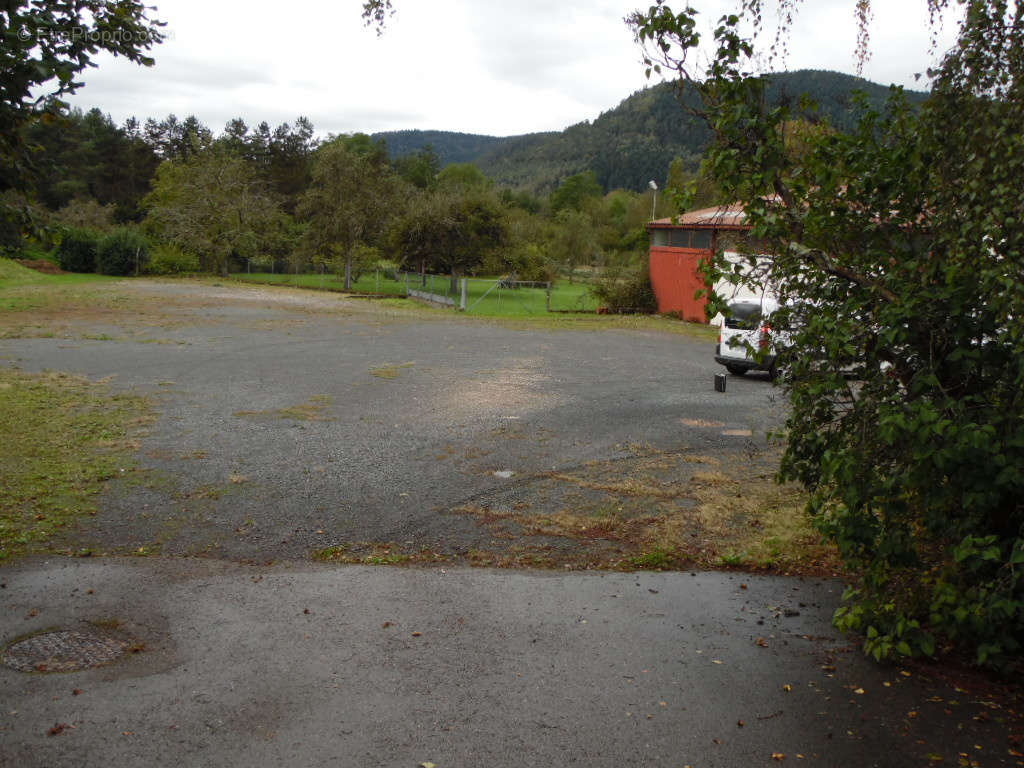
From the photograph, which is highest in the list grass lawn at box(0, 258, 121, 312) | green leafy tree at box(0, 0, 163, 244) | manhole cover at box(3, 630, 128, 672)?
green leafy tree at box(0, 0, 163, 244)

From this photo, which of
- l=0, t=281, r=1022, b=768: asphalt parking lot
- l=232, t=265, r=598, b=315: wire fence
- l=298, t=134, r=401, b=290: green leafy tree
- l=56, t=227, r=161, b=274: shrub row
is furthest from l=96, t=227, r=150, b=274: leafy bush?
l=0, t=281, r=1022, b=768: asphalt parking lot

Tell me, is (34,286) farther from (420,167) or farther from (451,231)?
(420,167)

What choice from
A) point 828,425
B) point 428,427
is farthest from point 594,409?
point 828,425

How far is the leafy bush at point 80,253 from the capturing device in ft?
160

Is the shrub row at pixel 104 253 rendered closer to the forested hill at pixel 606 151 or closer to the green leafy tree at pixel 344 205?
the green leafy tree at pixel 344 205

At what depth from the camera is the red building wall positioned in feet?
101

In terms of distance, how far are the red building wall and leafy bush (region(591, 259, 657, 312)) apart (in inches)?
12.9

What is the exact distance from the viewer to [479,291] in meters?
50.5

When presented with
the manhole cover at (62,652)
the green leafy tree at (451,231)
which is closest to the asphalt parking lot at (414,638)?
the manhole cover at (62,652)

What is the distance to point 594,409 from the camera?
1295cm

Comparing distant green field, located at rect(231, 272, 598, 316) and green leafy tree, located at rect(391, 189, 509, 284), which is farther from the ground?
green leafy tree, located at rect(391, 189, 509, 284)

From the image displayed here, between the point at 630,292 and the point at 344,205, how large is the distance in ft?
63.4

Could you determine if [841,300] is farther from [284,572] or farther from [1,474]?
[1,474]

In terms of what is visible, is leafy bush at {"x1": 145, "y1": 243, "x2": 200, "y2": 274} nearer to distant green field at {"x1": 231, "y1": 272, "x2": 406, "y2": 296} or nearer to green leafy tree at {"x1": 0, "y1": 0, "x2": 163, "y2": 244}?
Answer: distant green field at {"x1": 231, "y1": 272, "x2": 406, "y2": 296}
